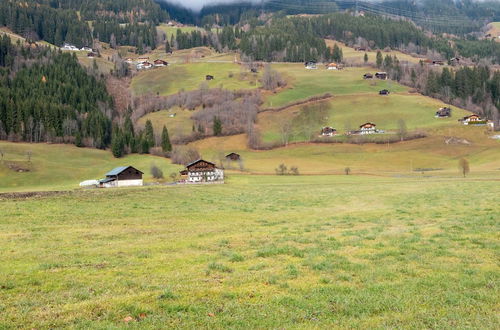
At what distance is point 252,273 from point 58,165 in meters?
116

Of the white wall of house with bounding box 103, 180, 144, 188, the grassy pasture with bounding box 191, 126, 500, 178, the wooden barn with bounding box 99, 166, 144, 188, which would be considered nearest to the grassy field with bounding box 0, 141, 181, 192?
the wooden barn with bounding box 99, 166, 144, 188

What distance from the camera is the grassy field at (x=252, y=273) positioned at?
37.2 ft

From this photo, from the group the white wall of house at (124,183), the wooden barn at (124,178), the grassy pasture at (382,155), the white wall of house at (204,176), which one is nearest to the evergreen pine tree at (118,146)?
the grassy pasture at (382,155)

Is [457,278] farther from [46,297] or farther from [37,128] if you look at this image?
[37,128]

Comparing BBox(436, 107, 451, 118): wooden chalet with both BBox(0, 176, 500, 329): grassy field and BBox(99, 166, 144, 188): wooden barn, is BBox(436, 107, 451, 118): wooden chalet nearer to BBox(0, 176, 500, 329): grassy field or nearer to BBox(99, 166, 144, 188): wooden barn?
BBox(99, 166, 144, 188): wooden barn

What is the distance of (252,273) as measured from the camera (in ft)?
51.9

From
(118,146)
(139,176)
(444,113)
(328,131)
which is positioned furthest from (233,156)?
(444,113)

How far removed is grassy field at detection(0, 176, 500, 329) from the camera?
11352mm

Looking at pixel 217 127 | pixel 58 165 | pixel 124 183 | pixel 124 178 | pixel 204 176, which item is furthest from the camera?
pixel 217 127

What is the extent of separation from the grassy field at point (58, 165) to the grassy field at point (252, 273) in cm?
6850

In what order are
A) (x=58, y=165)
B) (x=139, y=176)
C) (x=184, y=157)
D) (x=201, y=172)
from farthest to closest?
1. (x=184, y=157)
2. (x=58, y=165)
3. (x=201, y=172)
4. (x=139, y=176)

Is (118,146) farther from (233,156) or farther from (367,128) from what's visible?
(367,128)

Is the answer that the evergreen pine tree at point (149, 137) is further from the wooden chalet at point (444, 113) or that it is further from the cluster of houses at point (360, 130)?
the wooden chalet at point (444, 113)

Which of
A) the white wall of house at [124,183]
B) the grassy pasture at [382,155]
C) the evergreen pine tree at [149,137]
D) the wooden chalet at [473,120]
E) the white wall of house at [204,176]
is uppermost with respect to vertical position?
the wooden chalet at [473,120]
